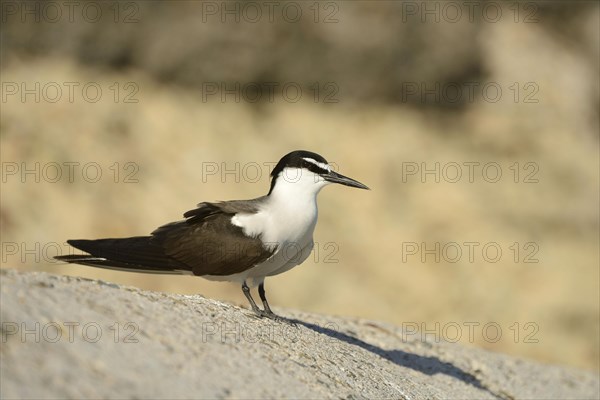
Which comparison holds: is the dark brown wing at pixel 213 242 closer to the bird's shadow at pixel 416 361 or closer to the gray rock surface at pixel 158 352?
the gray rock surface at pixel 158 352

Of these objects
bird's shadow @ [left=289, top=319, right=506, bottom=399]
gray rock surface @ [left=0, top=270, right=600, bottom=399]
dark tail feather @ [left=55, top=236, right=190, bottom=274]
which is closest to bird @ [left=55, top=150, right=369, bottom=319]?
dark tail feather @ [left=55, top=236, right=190, bottom=274]

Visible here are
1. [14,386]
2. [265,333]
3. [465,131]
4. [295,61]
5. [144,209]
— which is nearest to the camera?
[14,386]

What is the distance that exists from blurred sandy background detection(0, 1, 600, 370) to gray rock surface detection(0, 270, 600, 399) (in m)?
6.57

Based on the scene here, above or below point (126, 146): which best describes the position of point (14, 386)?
below

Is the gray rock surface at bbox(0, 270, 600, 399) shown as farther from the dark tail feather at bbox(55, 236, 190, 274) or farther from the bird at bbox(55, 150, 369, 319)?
the dark tail feather at bbox(55, 236, 190, 274)

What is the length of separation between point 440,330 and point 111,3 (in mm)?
6685

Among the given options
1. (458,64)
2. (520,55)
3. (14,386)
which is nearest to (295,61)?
(458,64)

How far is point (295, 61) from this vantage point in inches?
562

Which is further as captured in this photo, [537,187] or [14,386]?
[537,187]

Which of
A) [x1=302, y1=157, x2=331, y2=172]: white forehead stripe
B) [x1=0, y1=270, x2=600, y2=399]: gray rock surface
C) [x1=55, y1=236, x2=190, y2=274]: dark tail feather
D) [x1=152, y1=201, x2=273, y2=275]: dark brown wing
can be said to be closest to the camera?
[x1=0, y1=270, x2=600, y2=399]: gray rock surface

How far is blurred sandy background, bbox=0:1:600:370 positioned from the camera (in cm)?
1309

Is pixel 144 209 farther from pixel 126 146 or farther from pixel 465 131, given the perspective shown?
pixel 465 131

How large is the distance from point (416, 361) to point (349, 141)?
25.0 ft

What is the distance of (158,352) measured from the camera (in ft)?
14.5
